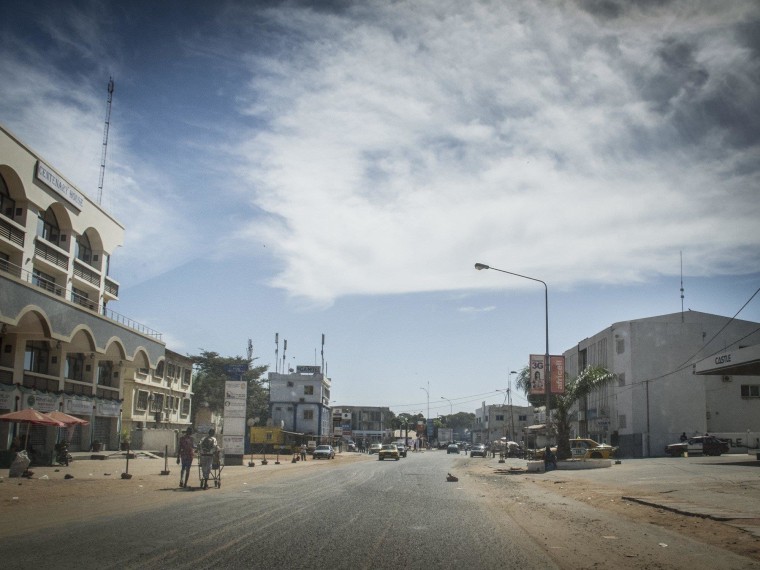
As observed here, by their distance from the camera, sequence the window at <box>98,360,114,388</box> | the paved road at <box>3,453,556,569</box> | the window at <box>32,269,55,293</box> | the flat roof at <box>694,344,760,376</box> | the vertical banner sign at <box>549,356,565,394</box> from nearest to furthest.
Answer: the paved road at <box>3,453,556,569</box>
the flat roof at <box>694,344,760,376</box>
the vertical banner sign at <box>549,356,565,394</box>
the window at <box>32,269,55,293</box>
the window at <box>98,360,114,388</box>

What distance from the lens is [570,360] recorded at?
267 ft

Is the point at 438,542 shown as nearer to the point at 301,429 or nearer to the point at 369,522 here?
the point at 369,522

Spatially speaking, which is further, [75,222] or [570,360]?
[570,360]

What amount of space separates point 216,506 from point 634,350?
50724 mm

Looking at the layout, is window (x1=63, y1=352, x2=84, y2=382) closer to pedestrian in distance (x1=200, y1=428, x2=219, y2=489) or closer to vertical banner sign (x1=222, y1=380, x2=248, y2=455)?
vertical banner sign (x1=222, y1=380, x2=248, y2=455)

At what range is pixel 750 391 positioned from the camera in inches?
2226

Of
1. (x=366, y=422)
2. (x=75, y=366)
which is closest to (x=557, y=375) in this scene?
(x=75, y=366)

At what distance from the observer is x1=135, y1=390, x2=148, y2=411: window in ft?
189

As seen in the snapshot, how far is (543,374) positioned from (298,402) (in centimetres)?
7398

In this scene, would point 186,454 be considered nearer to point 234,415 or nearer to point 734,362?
point 234,415

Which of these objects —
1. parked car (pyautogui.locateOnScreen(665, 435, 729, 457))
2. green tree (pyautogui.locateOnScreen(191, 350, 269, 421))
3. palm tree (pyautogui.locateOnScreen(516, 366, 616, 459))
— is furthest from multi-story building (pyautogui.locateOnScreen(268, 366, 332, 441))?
palm tree (pyautogui.locateOnScreen(516, 366, 616, 459))

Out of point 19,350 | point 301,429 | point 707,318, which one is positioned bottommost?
point 301,429

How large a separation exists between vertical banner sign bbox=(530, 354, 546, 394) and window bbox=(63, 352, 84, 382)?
98.4 ft

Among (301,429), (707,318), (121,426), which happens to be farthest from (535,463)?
(301,429)
